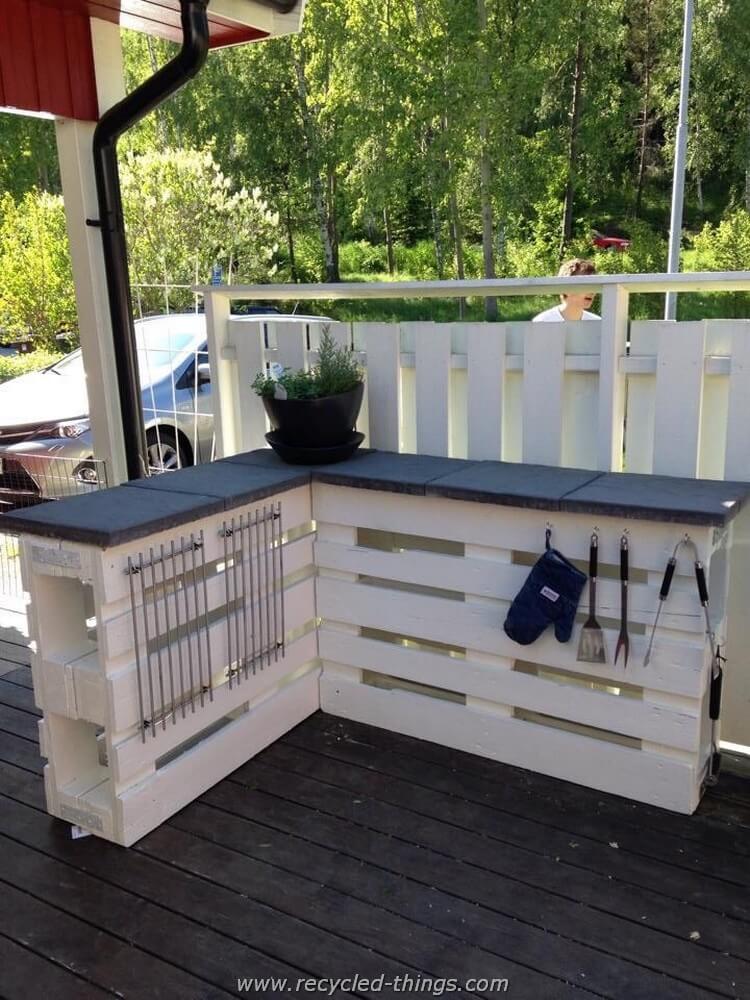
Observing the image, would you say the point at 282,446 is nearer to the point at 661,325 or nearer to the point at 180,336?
the point at 661,325

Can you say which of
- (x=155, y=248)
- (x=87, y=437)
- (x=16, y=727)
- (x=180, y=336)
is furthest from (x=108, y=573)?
(x=155, y=248)

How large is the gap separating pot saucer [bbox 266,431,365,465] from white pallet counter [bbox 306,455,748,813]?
0.10 m

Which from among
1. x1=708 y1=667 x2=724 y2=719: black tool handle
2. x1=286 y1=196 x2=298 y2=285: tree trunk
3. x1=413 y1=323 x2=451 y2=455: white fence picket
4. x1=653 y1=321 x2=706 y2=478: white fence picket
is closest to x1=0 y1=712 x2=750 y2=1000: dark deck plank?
x1=708 y1=667 x2=724 y2=719: black tool handle

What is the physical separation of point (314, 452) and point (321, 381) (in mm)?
236

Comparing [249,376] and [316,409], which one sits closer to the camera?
[316,409]

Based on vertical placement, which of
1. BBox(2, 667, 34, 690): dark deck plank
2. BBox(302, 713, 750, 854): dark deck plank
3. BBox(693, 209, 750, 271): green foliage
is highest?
BBox(693, 209, 750, 271): green foliage

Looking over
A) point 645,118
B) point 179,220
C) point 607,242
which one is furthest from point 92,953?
point 645,118

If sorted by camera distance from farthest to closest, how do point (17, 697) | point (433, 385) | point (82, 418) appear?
point (82, 418), point (17, 697), point (433, 385)

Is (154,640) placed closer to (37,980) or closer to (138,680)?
(138,680)

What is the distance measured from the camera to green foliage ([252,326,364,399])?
2.84m

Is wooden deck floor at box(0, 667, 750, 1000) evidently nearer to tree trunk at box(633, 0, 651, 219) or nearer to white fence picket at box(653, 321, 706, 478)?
white fence picket at box(653, 321, 706, 478)

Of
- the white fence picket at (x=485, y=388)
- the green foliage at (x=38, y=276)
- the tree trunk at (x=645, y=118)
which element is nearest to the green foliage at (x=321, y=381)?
the white fence picket at (x=485, y=388)

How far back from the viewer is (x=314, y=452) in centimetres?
288

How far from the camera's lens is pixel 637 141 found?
2620 cm
